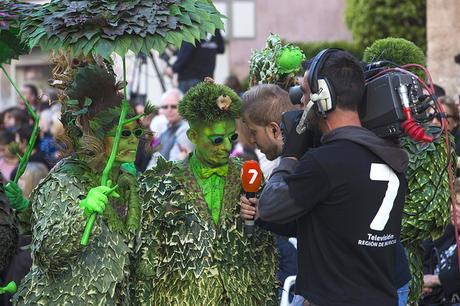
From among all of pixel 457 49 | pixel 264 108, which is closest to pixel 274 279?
pixel 264 108

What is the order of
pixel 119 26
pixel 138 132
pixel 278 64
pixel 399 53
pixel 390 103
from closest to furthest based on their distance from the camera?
1. pixel 390 103
2. pixel 119 26
3. pixel 138 132
4. pixel 399 53
5. pixel 278 64

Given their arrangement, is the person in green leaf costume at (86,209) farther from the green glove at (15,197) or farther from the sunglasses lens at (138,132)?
the green glove at (15,197)

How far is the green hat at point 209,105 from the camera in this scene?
16.5 feet

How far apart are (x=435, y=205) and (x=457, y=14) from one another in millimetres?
5231

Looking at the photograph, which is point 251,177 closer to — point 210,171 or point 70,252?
point 210,171

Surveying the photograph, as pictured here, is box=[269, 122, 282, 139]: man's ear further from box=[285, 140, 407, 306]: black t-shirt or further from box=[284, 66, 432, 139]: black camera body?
box=[285, 140, 407, 306]: black t-shirt

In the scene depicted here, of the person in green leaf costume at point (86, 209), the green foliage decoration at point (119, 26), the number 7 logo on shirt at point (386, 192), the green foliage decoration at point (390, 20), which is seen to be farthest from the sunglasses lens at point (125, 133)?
the green foliage decoration at point (390, 20)

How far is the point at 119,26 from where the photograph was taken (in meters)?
4.44

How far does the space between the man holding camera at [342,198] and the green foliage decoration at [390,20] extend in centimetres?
1000

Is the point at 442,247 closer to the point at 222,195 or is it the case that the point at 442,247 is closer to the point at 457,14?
the point at 222,195

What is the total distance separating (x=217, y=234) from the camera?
500 cm

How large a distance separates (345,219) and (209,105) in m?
1.16

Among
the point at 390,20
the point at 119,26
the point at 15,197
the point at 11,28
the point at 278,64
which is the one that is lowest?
the point at 390,20

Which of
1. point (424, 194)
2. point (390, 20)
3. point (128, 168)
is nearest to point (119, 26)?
point (128, 168)
